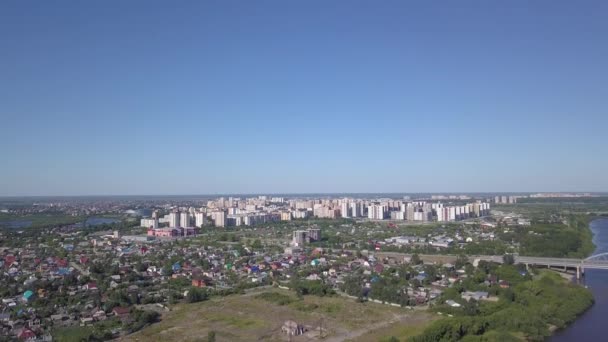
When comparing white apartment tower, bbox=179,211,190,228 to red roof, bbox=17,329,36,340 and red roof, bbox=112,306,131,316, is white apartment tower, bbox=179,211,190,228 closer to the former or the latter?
red roof, bbox=112,306,131,316

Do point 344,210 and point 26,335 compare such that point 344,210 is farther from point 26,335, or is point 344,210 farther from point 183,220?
point 26,335

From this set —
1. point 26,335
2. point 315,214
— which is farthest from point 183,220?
point 26,335

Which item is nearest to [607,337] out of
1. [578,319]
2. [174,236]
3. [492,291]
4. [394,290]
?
[578,319]

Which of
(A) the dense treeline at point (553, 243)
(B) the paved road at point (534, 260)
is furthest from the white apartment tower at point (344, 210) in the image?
(B) the paved road at point (534, 260)

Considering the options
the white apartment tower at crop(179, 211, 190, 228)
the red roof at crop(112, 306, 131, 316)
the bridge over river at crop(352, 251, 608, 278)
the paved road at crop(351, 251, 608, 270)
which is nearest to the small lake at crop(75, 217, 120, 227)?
the white apartment tower at crop(179, 211, 190, 228)

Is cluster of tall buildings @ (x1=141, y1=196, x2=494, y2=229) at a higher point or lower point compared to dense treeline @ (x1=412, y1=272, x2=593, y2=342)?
higher

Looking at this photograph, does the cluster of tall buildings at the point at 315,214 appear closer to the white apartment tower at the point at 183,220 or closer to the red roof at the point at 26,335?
the white apartment tower at the point at 183,220
